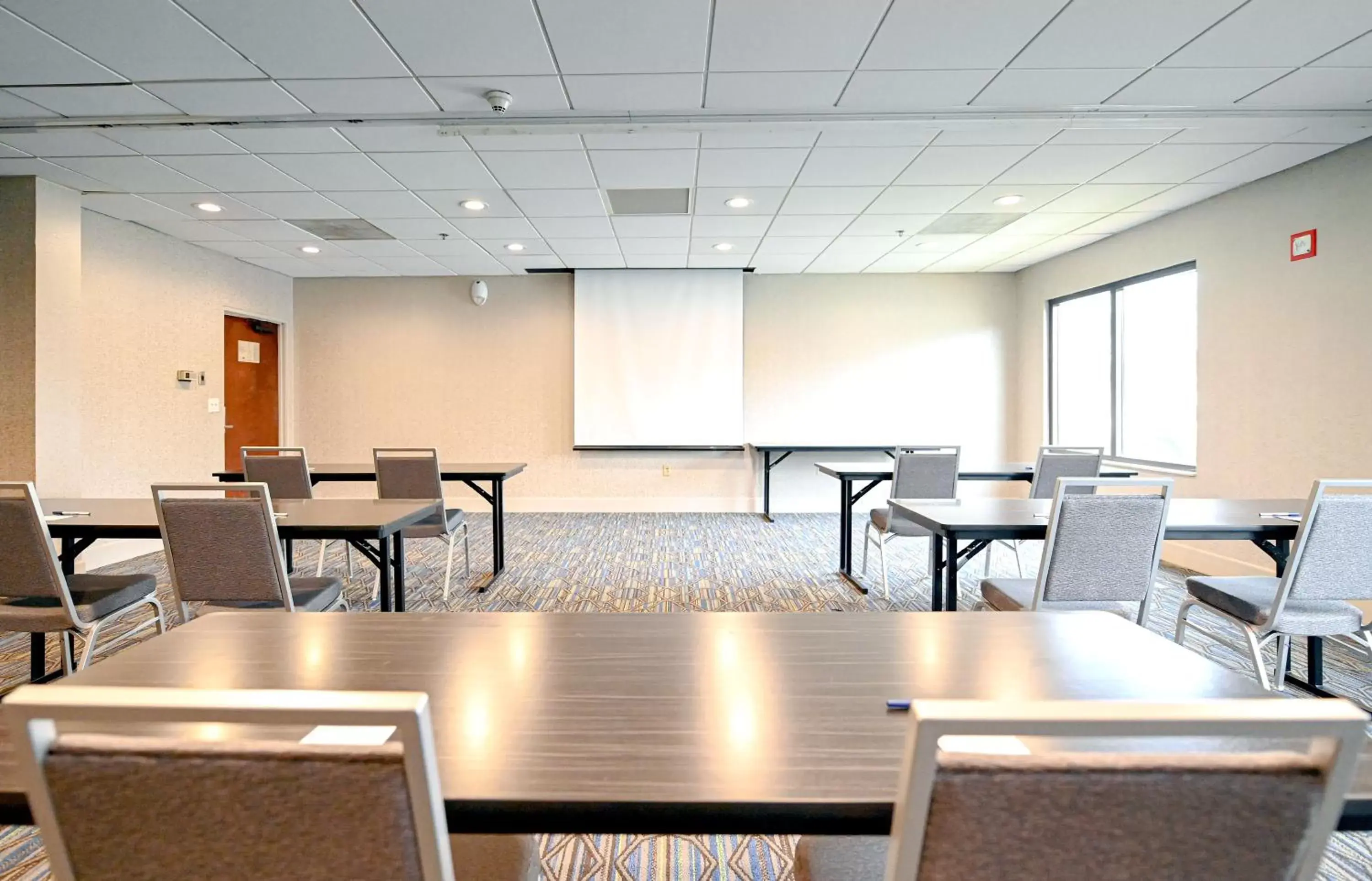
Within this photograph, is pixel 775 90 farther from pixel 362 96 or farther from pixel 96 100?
pixel 96 100

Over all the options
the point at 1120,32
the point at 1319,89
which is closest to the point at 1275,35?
the point at 1120,32

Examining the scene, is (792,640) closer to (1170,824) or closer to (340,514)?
(1170,824)

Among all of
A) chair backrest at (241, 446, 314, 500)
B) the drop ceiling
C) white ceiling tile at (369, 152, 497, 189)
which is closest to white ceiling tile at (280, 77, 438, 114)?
the drop ceiling

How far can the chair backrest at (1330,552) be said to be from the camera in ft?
6.17

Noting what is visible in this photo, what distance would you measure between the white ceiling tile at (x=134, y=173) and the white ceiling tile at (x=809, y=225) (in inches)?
127

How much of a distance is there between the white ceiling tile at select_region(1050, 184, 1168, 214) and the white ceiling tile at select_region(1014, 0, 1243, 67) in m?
1.63

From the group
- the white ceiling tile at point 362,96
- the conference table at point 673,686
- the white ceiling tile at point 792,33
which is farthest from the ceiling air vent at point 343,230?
the conference table at point 673,686

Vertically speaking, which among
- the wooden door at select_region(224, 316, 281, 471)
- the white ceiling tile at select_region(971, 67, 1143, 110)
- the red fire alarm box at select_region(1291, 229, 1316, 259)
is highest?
the white ceiling tile at select_region(971, 67, 1143, 110)

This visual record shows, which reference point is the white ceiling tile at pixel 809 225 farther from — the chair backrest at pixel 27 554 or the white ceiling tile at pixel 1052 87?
the chair backrest at pixel 27 554

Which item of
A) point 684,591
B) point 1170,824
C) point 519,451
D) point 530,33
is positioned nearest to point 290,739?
point 1170,824

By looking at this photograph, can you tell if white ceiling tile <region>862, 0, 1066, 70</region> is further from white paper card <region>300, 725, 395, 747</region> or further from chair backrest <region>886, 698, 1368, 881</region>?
white paper card <region>300, 725, 395, 747</region>

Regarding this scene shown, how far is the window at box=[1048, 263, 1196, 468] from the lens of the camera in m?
4.70

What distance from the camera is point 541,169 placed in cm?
373

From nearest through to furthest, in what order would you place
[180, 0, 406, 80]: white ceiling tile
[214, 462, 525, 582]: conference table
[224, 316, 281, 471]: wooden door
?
1. [180, 0, 406, 80]: white ceiling tile
2. [214, 462, 525, 582]: conference table
3. [224, 316, 281, 471]: wooden door
